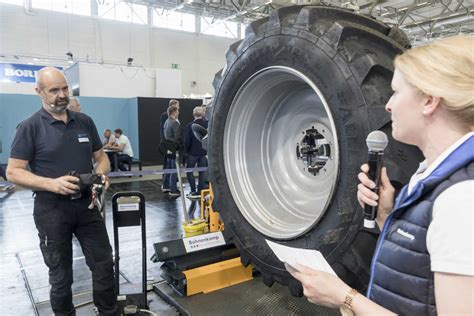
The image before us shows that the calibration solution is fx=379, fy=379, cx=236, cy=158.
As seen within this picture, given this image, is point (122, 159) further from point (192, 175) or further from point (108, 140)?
point (192, 175)

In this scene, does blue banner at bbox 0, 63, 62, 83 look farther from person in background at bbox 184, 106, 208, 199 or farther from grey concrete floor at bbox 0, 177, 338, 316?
person in background at bbox 184, 106, 208, 199

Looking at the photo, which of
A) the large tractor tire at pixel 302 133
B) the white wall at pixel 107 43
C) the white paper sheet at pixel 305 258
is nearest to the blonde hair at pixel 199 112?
the large tractor tire at pixel 302 133

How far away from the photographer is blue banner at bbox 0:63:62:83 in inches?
546

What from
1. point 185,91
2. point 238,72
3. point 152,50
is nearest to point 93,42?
point 152,50

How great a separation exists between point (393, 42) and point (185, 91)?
1711 centimetres

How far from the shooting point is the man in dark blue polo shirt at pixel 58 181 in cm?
261

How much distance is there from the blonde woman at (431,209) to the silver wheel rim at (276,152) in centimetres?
101

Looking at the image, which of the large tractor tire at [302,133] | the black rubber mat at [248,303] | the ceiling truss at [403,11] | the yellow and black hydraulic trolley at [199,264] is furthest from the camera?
the ceiling truss at [403,11]

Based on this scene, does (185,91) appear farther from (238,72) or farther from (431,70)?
(431,70)

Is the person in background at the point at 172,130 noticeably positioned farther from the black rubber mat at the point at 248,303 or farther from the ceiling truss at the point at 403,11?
the ceiling truss at the point at 403,11

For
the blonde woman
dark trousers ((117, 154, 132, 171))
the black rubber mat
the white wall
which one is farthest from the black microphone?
the white wall

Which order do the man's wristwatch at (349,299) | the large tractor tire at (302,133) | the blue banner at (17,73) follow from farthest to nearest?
the blue banner at (17,73), the large tractor tire at (302,133), the man's wristwatch at (349,299)

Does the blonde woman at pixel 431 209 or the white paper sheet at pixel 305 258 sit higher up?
the blonde woman at pixel 431 209

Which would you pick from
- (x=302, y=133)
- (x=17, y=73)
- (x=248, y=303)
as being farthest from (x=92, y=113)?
(x=302, y=133)
